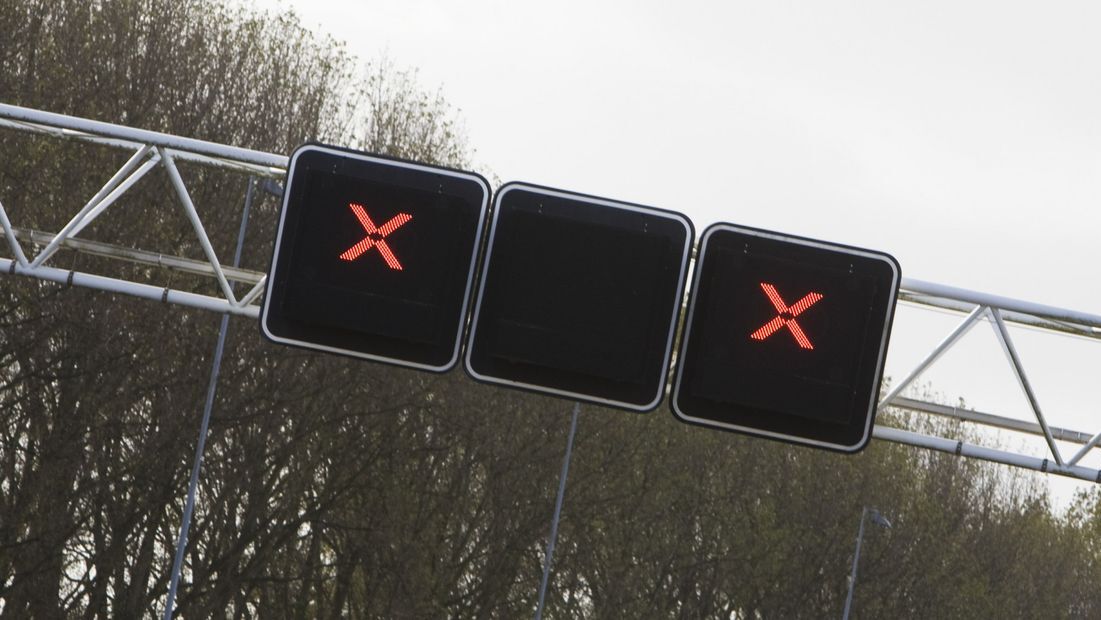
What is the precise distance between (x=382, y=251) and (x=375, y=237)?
0.08 metres

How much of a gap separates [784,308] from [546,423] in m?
28.8

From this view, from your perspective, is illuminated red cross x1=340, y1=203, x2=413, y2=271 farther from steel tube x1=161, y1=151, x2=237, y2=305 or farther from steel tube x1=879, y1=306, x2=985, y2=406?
steel tube x1=879, y1=306, x2=985, y2=406

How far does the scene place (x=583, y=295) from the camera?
8.78 metres

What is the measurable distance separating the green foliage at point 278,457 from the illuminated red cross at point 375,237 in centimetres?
1563

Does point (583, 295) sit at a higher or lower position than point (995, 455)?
higher

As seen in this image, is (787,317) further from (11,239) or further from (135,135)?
(11,239)

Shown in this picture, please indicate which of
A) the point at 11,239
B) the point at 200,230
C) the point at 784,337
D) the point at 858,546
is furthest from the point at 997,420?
the point at 858,546

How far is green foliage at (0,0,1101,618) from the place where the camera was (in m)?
26.5

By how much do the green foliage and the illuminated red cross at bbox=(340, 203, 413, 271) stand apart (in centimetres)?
1563

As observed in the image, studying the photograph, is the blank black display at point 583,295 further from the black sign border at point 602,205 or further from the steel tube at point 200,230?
the steel tube at point 200,230

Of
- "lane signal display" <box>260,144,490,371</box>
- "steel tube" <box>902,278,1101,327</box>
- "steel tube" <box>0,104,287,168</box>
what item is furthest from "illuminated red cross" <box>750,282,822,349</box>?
"steel tube" <box>0,104,287,168</box>

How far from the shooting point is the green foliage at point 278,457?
2652 cm

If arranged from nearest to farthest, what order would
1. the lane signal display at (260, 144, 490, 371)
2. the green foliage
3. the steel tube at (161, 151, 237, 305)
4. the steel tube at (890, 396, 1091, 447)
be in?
the lane signal display at (260, 144, 490, 371) < the steel tube at (161, 151, 237, 305) < the steel tube at (890, 396, 1091, 447) < the green foliage

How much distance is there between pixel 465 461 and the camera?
35531mm
